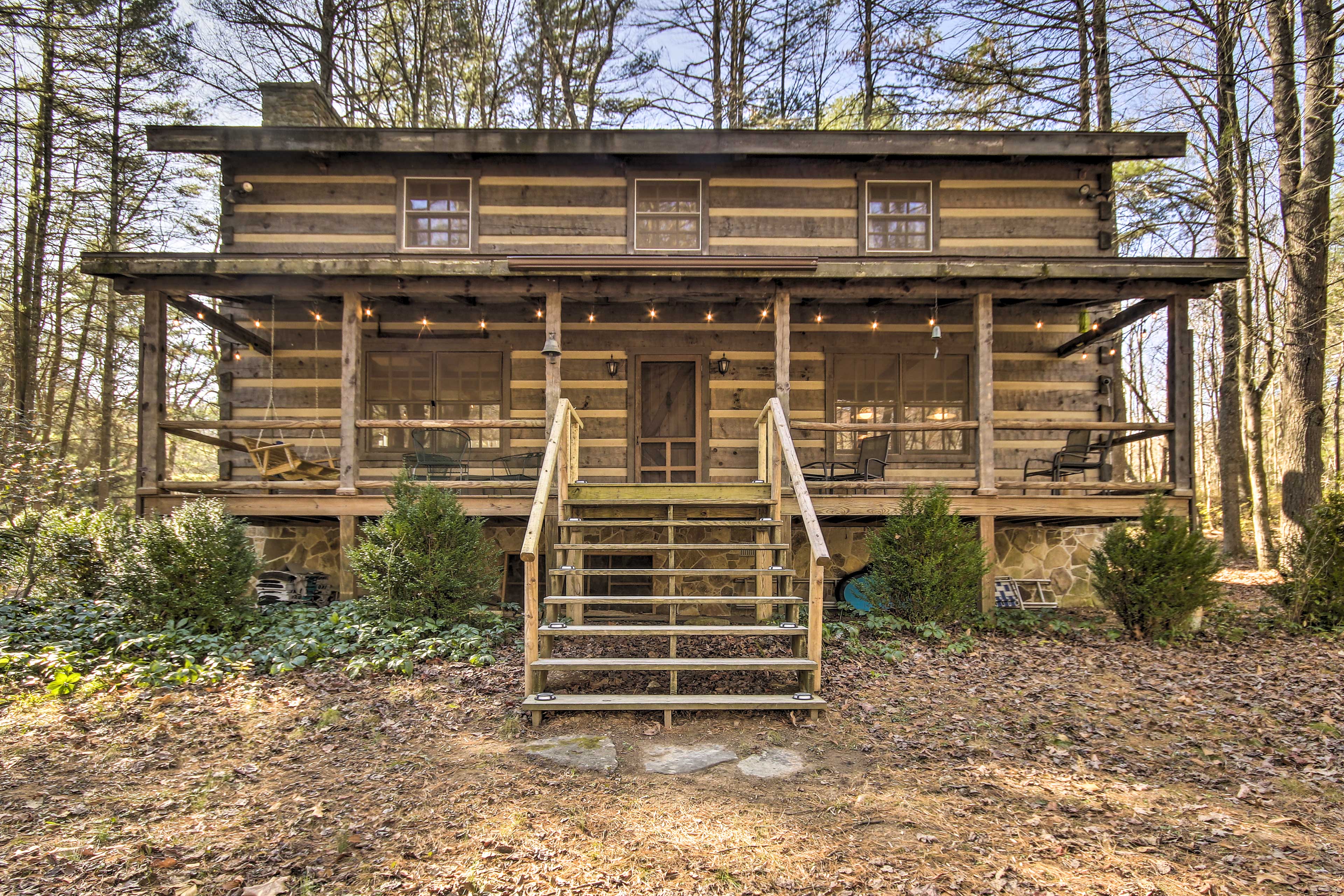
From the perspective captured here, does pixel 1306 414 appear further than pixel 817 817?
Yes

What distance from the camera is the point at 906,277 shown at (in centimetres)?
798

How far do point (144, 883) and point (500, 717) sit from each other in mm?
2238

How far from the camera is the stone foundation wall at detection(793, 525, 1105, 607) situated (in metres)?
9.74

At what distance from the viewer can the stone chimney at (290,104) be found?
10.6m

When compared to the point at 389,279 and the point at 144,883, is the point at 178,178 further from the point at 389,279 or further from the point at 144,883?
the point at 144,883

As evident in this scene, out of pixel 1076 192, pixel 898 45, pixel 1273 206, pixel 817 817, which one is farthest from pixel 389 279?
pixel 1273 206

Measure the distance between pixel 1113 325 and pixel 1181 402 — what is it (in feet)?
4.77

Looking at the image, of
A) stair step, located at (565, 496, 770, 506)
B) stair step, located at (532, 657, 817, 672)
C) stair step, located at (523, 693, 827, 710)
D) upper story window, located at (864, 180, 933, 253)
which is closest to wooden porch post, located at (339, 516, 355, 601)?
stair step, located at (565, 496, 770, 506)

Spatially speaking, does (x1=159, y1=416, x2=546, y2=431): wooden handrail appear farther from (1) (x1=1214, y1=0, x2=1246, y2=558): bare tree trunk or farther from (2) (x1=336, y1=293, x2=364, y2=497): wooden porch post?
(1) (x1=1214, y1=0, x2=1246, y2=558): bare tree trunk

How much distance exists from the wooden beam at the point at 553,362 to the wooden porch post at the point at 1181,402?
7.11 metres

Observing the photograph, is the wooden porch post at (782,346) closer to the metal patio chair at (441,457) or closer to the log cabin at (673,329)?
the log cabin at (673,329)

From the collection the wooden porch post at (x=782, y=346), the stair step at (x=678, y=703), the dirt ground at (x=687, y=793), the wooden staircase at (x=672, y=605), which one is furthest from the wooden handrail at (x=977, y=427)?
the stair step at (x=678, y=703)

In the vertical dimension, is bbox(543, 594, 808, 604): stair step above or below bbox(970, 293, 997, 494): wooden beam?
below

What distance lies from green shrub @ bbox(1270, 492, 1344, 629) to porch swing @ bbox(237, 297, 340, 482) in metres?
11.1
